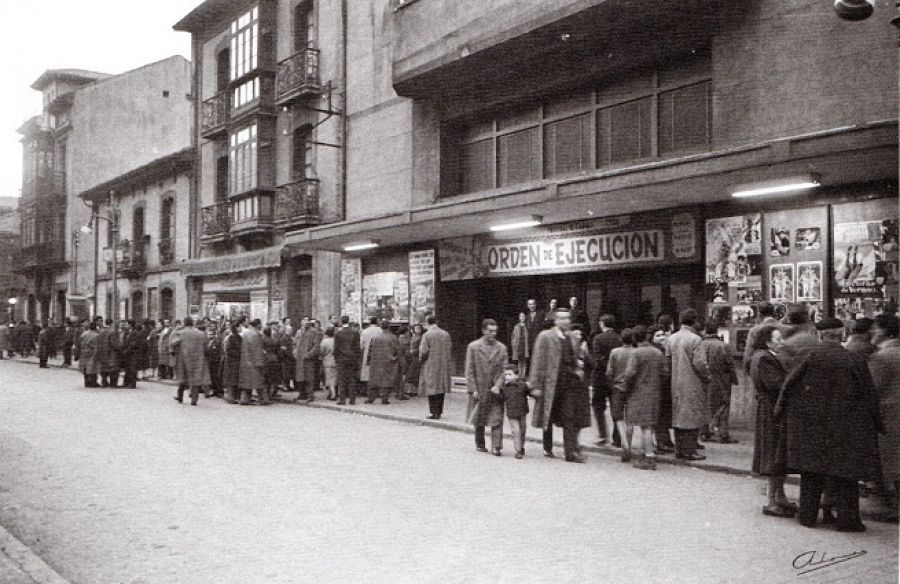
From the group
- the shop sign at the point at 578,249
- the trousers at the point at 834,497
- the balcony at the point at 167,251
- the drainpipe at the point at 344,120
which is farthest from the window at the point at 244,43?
the trousers at the point at 834,497

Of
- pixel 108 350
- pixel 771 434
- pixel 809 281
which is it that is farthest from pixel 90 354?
pixel 771 434

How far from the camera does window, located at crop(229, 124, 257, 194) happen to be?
25.5 m

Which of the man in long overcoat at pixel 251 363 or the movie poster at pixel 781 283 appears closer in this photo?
the movie poster at pixel 781 283

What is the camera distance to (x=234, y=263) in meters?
25.3

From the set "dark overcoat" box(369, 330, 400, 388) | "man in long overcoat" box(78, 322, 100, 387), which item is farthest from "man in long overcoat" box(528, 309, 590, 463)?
"man in long overcoat" box(78, 322, 100, 387)

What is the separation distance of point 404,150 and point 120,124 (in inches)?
1187

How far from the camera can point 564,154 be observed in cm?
1667

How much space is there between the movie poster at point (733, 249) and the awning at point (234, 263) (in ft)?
44.6

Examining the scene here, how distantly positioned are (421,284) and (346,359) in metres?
3.74

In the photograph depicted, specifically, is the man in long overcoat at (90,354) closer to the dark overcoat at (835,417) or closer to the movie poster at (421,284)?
the movie poster at (421,284)

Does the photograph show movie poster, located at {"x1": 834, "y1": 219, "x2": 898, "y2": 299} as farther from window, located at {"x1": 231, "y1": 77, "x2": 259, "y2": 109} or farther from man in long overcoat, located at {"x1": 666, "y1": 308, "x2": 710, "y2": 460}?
window, located at {"x1": 231, "y1": 77, "x2": 259, "y2": 109}

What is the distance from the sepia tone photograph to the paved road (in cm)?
5

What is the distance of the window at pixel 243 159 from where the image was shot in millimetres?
25500
